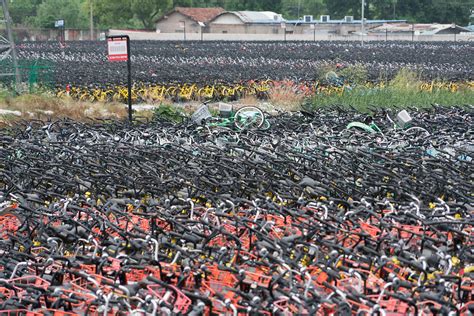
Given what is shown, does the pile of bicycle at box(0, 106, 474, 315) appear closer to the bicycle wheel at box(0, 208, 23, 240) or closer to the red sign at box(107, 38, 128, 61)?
the bicycle wheel at box(0, 208, 23, 240)

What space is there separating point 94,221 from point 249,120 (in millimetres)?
7820

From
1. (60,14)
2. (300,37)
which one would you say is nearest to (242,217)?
(300,37)

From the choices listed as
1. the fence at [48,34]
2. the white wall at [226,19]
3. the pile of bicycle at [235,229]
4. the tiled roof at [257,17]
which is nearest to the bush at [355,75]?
the pile of bicycle at [235,229]

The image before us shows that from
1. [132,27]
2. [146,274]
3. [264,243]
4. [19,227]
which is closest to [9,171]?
[19,227]

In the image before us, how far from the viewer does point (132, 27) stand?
87.4 meters

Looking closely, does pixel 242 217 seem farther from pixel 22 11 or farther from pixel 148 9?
pixel 22 11

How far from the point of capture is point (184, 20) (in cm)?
7731

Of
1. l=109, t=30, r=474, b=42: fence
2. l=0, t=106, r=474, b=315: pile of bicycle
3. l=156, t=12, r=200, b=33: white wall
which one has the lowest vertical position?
l=0, t=106, r=474, b=315: pile of bicycle

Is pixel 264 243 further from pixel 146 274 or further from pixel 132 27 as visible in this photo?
pixel 132 27

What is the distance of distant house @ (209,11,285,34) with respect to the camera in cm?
7612

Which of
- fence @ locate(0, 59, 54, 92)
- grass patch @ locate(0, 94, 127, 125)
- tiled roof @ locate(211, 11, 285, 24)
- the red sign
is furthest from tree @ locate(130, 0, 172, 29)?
the red sign

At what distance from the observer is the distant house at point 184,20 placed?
7726 cm

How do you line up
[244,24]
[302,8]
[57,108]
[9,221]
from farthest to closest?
[302,8] → [244,24] → [57,108] → [9,221]

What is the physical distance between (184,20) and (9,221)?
234ft
